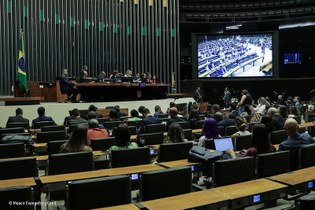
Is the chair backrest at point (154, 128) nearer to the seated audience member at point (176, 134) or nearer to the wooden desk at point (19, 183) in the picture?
the seated audience member at point (176, 134)

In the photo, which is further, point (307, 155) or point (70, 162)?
point (307, 155)

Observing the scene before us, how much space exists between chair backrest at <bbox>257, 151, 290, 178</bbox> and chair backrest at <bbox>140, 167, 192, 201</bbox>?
3.04 ft

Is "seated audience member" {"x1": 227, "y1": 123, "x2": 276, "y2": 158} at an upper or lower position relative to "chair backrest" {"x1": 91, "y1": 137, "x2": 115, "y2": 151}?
upper

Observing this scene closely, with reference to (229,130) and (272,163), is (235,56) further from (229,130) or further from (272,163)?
(272,163)

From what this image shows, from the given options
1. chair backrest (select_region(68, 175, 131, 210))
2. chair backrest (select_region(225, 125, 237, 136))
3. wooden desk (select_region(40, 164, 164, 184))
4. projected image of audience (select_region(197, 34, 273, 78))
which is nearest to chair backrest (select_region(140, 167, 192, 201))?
chair backrest (select_region(68, 175, 131, 210))

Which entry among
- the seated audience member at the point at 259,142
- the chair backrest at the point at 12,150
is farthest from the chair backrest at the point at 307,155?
the chair backrest at the point at 12,150

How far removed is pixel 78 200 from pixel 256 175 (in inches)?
78.4

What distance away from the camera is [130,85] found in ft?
45.5

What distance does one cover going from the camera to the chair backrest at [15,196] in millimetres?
2688

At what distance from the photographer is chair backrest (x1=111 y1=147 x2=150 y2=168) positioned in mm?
4266

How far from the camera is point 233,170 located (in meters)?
3.67

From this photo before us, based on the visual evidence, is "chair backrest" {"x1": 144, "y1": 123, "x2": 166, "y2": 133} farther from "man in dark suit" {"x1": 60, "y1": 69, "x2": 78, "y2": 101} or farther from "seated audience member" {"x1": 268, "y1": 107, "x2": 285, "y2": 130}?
"man in dark suit" {"x1": 60, "y1": 69, "x2": 78, "y2": 101}

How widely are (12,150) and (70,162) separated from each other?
4.05 feet

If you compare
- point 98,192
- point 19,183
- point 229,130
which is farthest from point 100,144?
point 229,130
